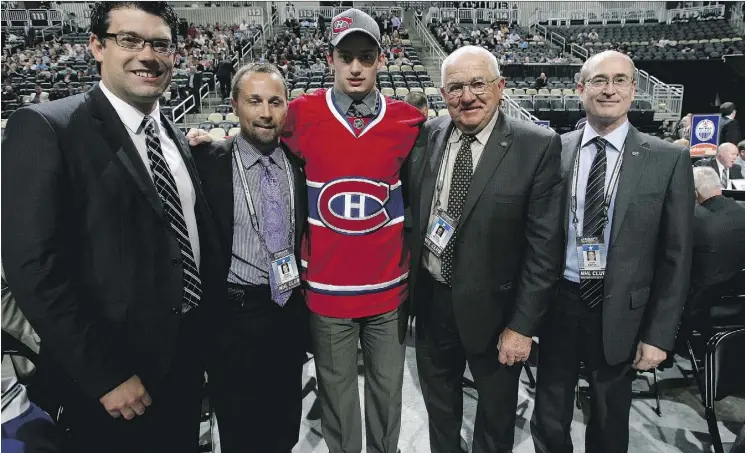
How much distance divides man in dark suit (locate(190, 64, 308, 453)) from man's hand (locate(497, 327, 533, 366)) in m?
0.87

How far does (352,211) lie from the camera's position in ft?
6.43

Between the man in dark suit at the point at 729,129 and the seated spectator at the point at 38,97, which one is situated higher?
the seated spectator at the point at 38,97

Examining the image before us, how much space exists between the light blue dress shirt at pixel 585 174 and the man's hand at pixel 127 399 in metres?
1.70

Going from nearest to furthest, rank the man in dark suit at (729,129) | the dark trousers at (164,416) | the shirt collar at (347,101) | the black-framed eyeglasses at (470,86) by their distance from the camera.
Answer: the dark trousers at (164,416)
the black-framed eyeglasses at (470,86)
the shirt collar at (347,101)
the man in dark suit at (729,129)


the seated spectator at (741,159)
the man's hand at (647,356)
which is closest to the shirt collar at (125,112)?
the man's hand at (647,356)

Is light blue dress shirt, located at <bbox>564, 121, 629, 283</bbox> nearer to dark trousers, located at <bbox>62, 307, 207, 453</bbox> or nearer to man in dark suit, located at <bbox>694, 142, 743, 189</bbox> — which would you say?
dark trousers, located at <bbox>62, 307, 207, 453</bbox>

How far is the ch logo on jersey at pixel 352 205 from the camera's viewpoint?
195cm

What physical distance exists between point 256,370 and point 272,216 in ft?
2.15

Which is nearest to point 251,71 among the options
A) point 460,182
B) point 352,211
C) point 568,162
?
point 352,211

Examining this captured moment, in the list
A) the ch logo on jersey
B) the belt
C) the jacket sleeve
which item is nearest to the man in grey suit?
the ch logo on jersey

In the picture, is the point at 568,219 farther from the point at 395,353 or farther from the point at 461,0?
the point at 461,0

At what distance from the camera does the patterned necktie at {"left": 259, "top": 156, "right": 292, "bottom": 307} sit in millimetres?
1973

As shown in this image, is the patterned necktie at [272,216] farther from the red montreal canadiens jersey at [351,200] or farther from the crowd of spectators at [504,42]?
the crowd of spectators at [504,42]

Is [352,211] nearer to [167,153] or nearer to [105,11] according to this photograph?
[167,153]
